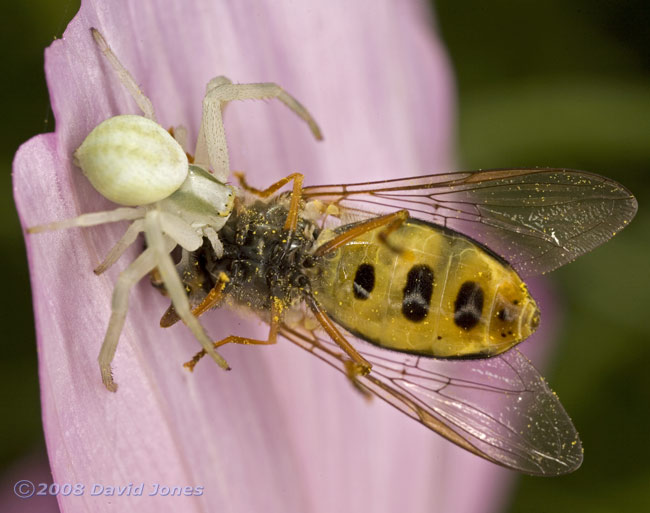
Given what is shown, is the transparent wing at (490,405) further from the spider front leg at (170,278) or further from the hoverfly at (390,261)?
the spider front leg at (170,278)

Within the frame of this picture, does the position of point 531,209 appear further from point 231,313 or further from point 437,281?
point 231,313

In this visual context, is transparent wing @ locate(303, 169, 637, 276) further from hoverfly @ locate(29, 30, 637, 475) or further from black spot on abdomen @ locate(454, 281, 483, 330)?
black spot on abdomen @ locate(454, 281, 483, 330)

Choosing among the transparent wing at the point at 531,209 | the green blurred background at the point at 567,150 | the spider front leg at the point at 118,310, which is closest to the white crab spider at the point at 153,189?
the spider front leg at the point at 118,310

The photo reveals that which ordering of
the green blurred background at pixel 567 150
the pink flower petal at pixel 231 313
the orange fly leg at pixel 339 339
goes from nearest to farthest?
the pink flower petal at pixel 231 313 < the orange fly leg at pixel 339 339 < the green blurred background at pixel 567 150

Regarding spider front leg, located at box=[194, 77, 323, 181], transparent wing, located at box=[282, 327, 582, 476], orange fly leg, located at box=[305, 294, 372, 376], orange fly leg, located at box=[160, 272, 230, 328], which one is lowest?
transparent wing, located at box=[282, 327, 582, 476]

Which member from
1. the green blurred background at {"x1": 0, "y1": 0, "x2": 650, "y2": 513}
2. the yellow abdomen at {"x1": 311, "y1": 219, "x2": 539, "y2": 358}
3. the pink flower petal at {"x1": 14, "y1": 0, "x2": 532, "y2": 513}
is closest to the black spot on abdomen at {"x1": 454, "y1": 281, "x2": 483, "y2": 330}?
the yellow abdomen at {"x1": 311, "y1": 219, "x2": 539, "y2": 358}

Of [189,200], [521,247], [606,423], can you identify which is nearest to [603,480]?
[606,423]

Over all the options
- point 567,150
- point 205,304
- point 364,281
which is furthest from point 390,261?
point 567,150
